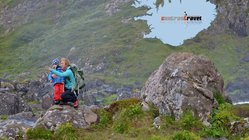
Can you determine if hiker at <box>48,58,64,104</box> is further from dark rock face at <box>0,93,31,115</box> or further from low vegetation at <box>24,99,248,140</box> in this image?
dark rock face at <box>0,93,31,115</box>

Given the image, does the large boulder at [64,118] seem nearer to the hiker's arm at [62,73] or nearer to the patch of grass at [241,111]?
the hiker's arm at [62,73]

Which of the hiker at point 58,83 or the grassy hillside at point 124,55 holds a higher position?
the hiker at point 58,83

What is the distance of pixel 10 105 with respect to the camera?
7294 centimetres

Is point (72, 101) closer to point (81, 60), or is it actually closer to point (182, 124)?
point (182, 124)

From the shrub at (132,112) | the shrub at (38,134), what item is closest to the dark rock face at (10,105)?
the shrub at (132,112)

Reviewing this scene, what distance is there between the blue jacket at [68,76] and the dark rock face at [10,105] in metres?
45.0

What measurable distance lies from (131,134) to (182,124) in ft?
8.97

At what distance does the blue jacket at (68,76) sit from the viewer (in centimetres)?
2739

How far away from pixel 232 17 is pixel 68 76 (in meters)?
155

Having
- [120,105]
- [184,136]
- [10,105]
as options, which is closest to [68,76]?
[120,105]

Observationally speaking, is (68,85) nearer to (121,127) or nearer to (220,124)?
(121,127)

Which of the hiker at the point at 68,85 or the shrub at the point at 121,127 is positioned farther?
the hiker at the point at 68,85

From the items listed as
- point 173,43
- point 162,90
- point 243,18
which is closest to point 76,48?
point 173,43

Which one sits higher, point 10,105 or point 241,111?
point 241,111
